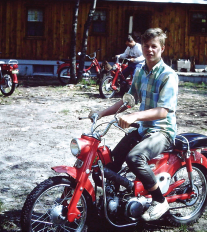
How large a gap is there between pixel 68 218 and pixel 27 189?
1591 millimetres

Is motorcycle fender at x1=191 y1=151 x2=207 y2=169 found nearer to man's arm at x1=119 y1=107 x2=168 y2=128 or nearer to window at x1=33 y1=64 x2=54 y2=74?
man's arm at x1=119 y1=107 x2=168 y2=128

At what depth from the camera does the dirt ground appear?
4.94m

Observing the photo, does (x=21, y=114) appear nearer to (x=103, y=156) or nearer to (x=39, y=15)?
(x=103, y=156)

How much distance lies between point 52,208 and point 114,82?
958 centimetres

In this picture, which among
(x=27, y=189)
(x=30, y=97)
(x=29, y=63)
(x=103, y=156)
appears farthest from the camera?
(x=29, y=63)

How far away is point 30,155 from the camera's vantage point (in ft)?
21.2

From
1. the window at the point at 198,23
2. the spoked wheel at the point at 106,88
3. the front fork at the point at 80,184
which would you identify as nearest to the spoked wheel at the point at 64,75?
the spoked wheel at the point at 106,88

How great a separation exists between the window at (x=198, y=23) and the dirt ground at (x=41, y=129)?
708 centimetres

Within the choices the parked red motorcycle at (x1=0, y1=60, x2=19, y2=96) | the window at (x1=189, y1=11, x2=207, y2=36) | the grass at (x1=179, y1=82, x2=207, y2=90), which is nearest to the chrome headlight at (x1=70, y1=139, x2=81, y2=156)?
the parked red motorcycle at (x1=0, y1=60, x2=19, y2=96)

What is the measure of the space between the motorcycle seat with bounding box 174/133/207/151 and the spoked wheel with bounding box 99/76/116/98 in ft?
29.0

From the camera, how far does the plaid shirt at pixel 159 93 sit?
3.60 meters

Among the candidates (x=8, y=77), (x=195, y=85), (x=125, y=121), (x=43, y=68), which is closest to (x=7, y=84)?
(x=8, y=77)

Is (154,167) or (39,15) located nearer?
(154,167)

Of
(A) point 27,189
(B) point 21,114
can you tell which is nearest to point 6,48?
(B) point 21,114
